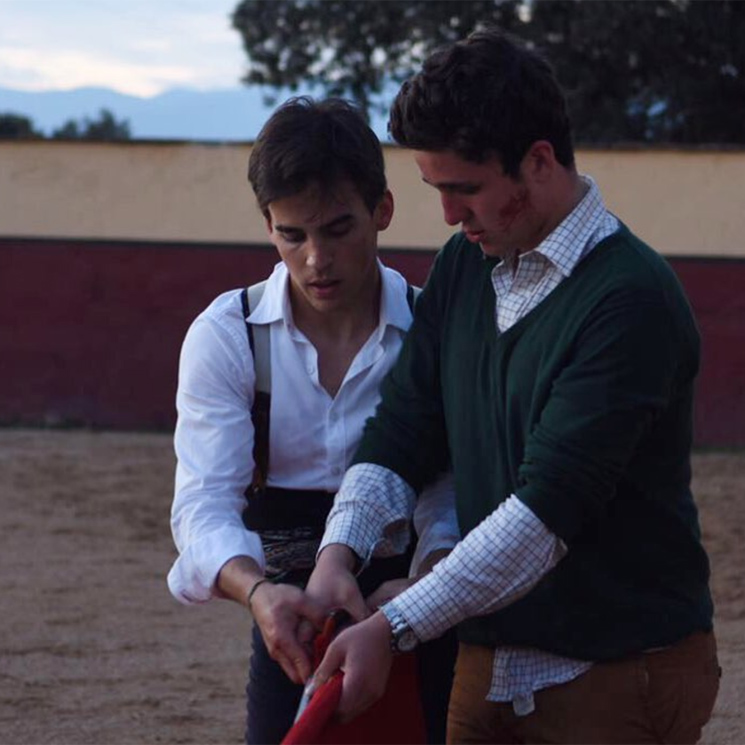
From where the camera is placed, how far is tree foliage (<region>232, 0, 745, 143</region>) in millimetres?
19859

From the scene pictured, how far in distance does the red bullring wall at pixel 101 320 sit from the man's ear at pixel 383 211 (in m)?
9.81

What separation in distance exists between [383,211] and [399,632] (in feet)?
2.23

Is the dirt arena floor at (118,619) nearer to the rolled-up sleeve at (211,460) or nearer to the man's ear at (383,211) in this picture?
the rolled-up sleeve at (211,460)

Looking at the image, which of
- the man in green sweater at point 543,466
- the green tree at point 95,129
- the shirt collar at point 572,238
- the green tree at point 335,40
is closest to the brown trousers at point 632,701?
the man in green sweater at point 543,466

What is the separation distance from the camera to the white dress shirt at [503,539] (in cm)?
210

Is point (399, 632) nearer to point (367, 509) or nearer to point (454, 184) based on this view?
point (367, 509)

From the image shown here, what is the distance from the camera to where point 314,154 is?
92.7 inches

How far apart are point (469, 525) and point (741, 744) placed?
281cm

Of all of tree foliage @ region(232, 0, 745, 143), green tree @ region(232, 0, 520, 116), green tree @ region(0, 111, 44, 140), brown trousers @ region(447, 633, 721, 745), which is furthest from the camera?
green tree @ region(0, 111, 44, 140)

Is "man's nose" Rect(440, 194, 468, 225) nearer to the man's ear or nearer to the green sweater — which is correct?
the green sweater

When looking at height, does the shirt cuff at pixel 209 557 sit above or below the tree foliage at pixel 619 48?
below

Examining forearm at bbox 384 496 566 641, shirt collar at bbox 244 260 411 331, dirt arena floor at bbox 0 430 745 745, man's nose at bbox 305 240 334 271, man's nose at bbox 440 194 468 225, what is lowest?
dirt arena floor at bbox 0 430 745 745


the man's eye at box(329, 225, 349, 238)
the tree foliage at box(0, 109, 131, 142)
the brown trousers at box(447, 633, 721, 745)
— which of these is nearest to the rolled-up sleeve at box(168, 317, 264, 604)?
the man's eye at box(329, 225, 349, 238)

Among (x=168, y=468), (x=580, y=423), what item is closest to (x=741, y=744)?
(x=580, y=423)
